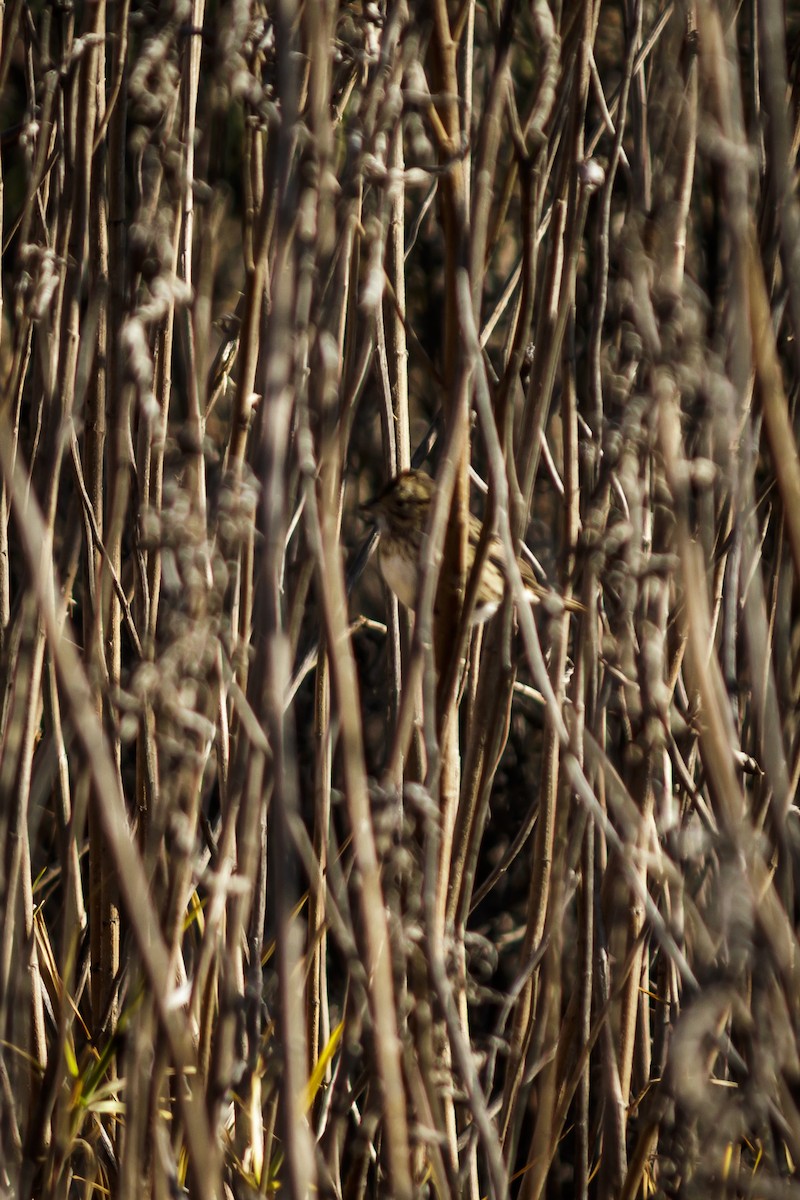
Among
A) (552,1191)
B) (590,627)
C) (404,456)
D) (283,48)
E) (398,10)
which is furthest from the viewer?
(552,1191)

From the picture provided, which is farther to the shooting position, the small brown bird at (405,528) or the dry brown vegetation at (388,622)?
the small brown bird at (405,528)

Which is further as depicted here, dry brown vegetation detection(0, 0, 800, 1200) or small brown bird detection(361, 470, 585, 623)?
small brown bird detection(361, 470, 585, 623)

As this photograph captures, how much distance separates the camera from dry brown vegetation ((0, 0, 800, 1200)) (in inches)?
39.6

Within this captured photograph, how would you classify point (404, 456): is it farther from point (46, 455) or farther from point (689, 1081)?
point (689, 1081)

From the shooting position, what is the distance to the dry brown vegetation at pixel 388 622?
1.00 m

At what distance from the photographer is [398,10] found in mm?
1152

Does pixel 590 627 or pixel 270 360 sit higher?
pixel 270 360

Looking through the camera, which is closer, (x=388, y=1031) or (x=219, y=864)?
(x=388, y=1031)

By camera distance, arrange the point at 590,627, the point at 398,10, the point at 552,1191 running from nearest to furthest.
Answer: the point at 398,10, the point at 590,627, the point at 552,1191

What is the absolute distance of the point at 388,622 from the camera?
209 centimetres

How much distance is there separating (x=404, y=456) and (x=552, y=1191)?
2.52m

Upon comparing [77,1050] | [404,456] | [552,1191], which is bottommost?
[552,1191]

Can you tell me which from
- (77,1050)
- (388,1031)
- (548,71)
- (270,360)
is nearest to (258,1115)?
(77,1050)

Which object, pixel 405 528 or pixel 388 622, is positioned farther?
pixel 405 528
